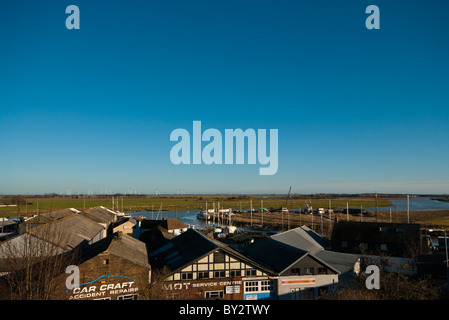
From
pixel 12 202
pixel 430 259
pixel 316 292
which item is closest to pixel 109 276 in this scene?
pixel 316 292

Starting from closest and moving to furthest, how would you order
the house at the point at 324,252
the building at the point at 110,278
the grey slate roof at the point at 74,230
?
1. the building at the point at 110,278
2. the house at the point at 324,252
3. the grey slate roof at the point at 74,230

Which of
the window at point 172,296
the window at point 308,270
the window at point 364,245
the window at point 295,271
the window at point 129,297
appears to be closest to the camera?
the window at point 129,297

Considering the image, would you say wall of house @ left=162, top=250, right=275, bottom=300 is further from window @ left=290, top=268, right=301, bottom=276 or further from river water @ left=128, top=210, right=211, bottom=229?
river water @ left=128, top=210, right=211, bottom=229

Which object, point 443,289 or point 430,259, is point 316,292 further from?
point 430,259

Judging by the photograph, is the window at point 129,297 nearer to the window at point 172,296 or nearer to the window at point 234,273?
the window at point 172,296

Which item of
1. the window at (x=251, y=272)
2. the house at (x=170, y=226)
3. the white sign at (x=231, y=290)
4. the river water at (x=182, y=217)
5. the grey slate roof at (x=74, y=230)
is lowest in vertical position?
the river water at (x=182, y=217)

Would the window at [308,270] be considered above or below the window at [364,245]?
above

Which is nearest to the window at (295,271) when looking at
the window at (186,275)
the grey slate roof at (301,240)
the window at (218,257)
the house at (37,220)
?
the window at (218,257)
